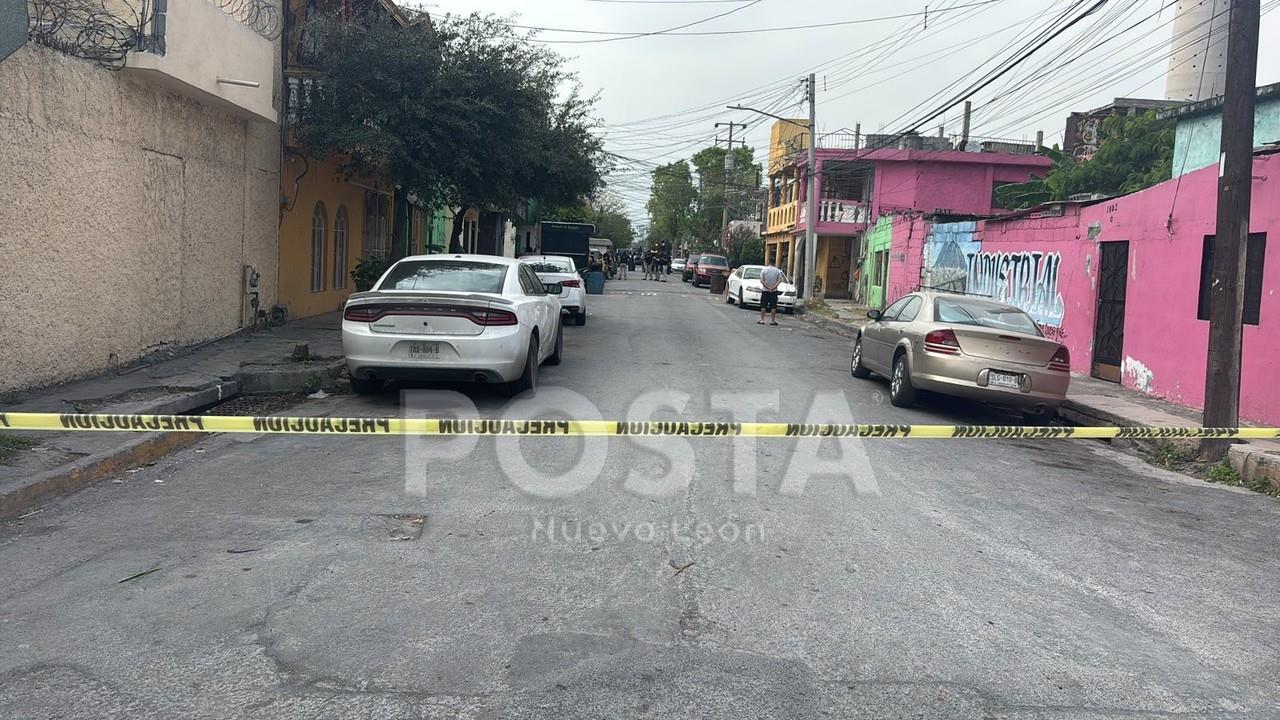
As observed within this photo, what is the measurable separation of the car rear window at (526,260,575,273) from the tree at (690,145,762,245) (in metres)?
61.9

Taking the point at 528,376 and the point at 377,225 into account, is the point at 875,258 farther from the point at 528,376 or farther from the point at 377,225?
the point at 528,376

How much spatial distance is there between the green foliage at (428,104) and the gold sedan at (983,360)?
871 centimetres

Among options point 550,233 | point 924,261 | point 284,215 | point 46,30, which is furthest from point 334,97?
point 550,233

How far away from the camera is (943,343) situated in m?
10.4

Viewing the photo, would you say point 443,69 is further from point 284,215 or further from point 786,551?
point 786,551

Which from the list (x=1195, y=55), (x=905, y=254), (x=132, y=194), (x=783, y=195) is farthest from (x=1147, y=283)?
(x=783, y=195)

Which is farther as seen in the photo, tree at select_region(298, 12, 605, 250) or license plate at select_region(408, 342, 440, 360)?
tree at select_region(298, 12, 605, 250)

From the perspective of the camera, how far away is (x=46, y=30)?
920cm

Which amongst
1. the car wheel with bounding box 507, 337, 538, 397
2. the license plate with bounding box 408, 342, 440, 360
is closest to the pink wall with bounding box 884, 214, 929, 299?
the car wheel with bounding box 507, 337, 538, 397

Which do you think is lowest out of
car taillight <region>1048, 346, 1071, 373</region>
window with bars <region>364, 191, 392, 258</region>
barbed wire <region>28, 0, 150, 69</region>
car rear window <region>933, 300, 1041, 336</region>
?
car taillight <region>1048, 346, 1071, 373</region>

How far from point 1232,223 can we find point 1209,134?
7.47 meters

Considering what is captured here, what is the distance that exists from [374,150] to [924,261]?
1552cm

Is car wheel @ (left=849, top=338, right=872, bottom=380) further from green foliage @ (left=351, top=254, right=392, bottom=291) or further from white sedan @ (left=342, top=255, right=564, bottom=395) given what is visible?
green foliage @ (left=351, top=254, right=392, bottom=291)

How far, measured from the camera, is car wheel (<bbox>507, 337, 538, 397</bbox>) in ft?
33.6
